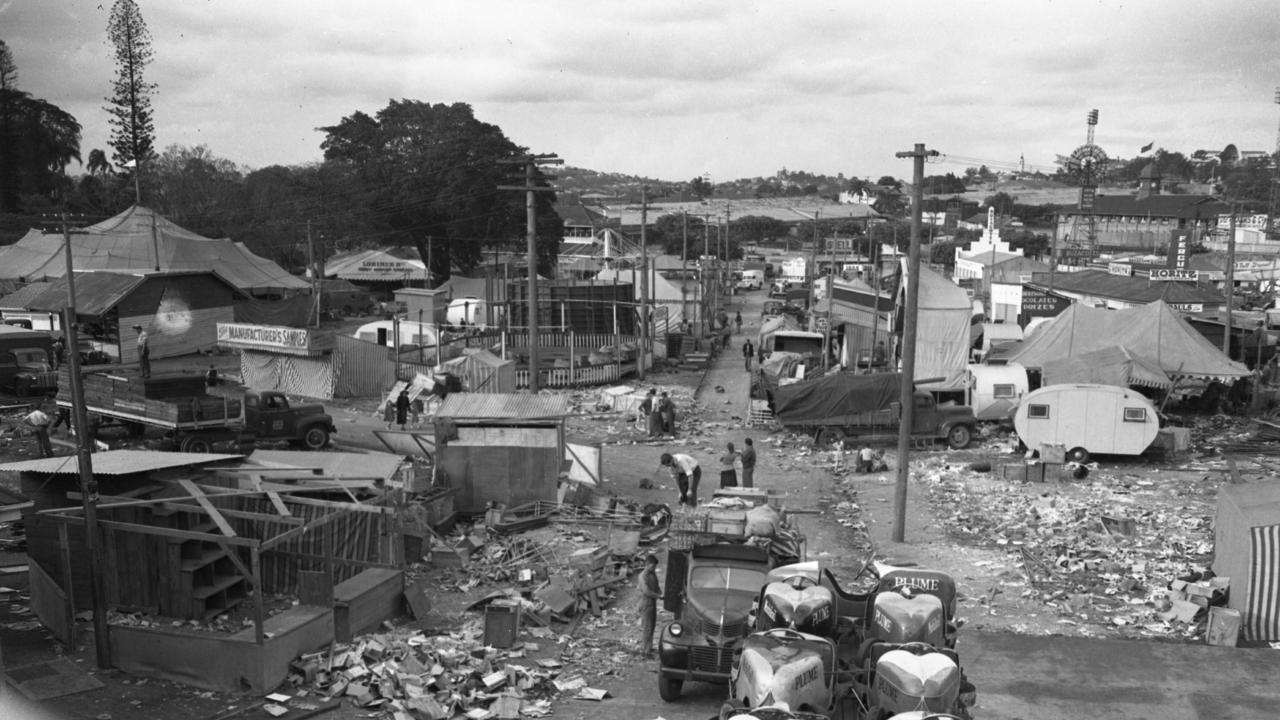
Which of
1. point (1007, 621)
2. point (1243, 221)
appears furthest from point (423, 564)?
point (1243, 221)

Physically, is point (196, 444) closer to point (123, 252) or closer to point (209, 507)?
point (209, 507)

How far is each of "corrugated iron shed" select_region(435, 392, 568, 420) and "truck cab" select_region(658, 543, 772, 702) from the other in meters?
7.85

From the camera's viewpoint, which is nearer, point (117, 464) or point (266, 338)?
point (117, 464)

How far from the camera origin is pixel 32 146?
61.5 metres

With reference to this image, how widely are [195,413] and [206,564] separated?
1034 cm

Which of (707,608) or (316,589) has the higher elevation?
(707,608)


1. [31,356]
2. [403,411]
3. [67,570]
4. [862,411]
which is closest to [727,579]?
[67,570]

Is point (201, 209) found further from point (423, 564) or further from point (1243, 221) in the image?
point (1243, 221)

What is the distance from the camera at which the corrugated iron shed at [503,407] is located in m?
19.8

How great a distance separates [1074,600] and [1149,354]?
16355 mm

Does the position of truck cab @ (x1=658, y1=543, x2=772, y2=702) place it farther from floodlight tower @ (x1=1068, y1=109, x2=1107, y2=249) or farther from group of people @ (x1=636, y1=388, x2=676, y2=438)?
floodlight tower @ (x1=1068, y1=109, x2=1107, y2=249)

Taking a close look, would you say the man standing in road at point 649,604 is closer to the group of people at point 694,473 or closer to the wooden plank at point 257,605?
the wooden plank at point 257,605

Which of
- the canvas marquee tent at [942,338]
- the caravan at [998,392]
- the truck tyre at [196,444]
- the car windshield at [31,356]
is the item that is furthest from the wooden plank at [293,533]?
the car windshield at [31,356]

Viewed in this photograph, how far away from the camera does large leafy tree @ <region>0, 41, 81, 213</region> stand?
177ft
